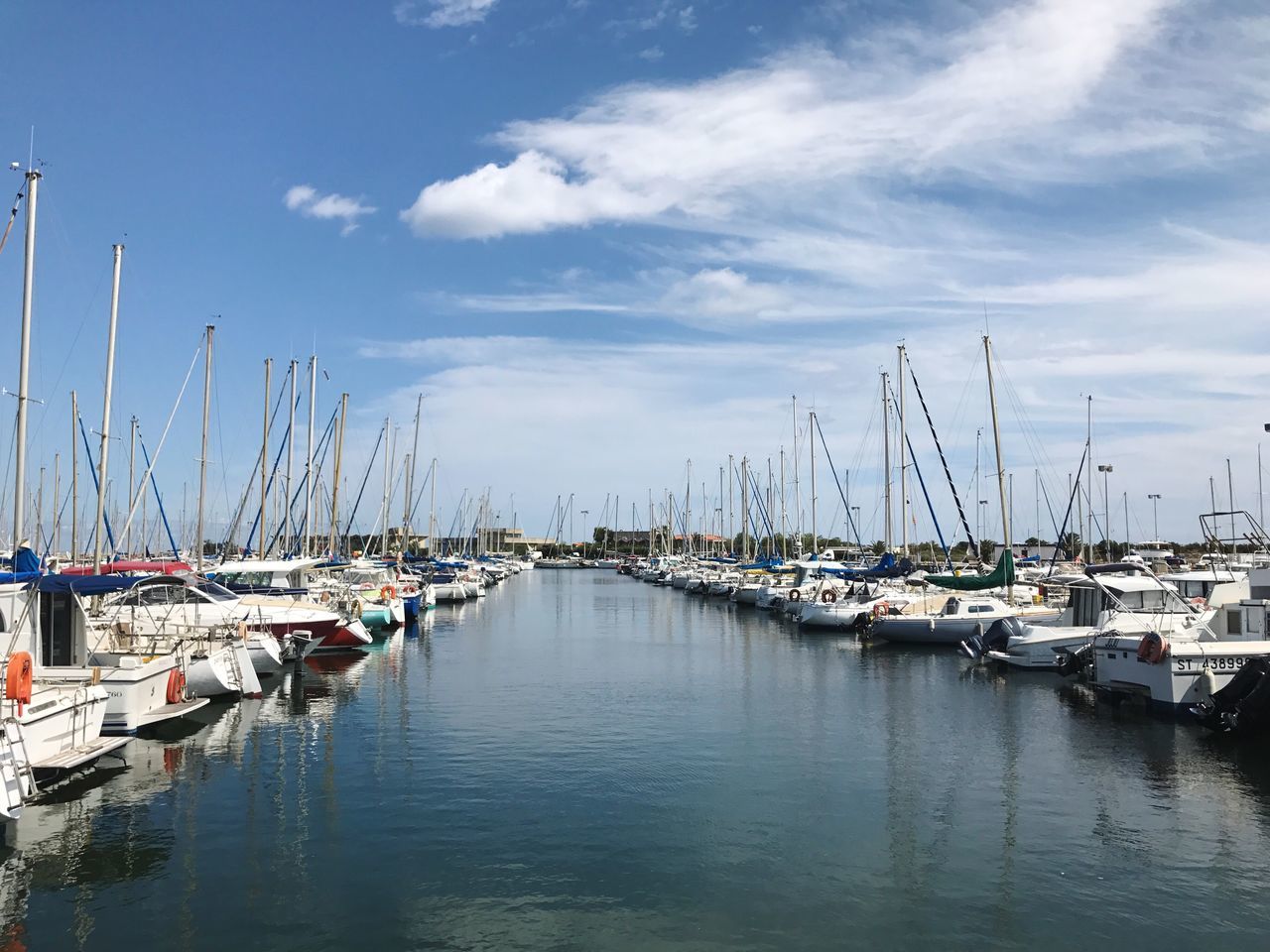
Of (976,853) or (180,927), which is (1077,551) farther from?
(180,927)

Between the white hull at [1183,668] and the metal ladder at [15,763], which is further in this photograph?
the white hull at [1183,668]

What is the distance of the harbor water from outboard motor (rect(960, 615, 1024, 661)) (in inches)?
323

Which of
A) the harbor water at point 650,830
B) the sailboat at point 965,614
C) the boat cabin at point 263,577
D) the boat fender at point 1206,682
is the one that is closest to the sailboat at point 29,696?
the harbor water at point 650,830

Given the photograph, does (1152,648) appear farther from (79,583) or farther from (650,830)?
(79,583)

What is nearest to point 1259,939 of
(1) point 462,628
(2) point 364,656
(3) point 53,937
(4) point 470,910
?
(4) point 470,910

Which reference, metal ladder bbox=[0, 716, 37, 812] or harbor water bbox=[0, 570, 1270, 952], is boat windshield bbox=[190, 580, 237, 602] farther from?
metal ladder bbox=[0, 716, 37, 812]

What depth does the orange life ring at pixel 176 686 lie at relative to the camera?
24.4 metres

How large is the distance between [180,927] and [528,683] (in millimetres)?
22684

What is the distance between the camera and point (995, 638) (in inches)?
1602

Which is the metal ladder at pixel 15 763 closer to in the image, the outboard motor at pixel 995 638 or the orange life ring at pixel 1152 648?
the orange life ring at pixel 1152 648

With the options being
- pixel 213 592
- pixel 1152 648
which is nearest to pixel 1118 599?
pixel 1152 648

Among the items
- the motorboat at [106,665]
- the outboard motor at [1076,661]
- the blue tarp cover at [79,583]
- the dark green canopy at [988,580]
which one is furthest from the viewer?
the dark green canopy at [988,580]

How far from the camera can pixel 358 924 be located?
1295 cm

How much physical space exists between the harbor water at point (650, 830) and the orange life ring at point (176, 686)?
95 cm
